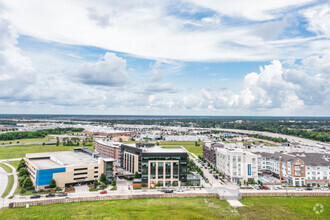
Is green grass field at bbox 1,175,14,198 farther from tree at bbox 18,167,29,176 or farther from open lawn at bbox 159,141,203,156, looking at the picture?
open lawn at bbox 159,141,203,156

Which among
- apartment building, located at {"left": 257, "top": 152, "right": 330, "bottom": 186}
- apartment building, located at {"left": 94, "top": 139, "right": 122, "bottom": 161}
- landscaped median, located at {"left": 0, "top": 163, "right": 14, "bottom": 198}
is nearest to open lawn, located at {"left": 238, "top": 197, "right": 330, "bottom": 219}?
apartment building, located at {"left": 257, "top": 152, "right": 330, "bottom": 186}

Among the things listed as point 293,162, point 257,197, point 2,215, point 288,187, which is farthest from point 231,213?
point 2,215

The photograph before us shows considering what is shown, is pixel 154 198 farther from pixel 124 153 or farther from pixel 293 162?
pixel 293 162

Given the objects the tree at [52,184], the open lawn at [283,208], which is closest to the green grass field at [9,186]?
the tree at [52,184]

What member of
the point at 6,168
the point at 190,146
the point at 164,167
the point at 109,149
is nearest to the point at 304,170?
the point at 164,167

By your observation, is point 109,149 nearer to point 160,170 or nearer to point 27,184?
point 160,170
